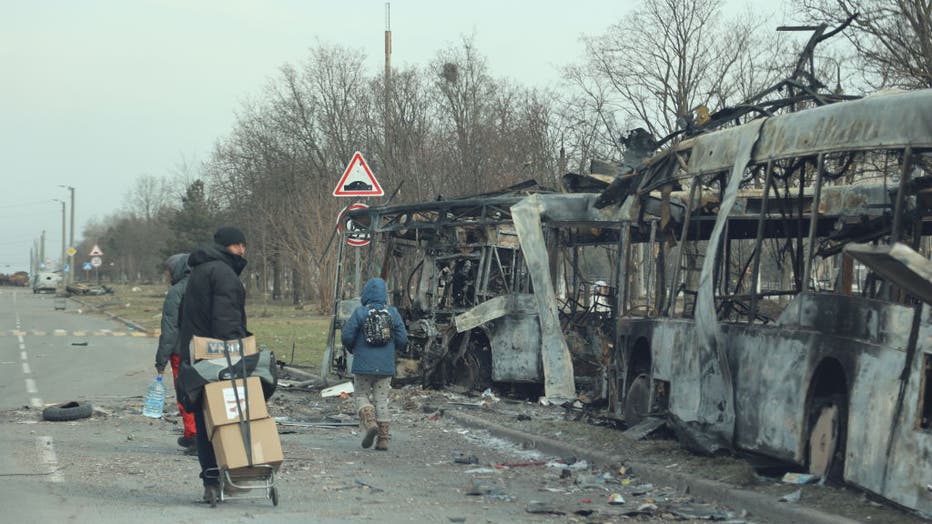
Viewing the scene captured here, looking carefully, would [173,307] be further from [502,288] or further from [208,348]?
[502,288]

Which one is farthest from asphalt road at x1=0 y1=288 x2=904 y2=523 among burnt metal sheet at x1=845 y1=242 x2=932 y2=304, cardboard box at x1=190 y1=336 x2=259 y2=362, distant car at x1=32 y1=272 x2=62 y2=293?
distant car at x1=32 y1=272 x2=62 y2=293

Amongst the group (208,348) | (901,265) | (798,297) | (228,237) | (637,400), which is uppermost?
(228,237)

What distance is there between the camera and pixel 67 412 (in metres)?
13.6

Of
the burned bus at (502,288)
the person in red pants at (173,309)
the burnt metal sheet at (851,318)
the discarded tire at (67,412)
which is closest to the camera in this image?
the burnt metal sheet at (851,318)

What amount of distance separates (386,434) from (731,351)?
350 cm

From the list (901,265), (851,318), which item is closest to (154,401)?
(851,318)

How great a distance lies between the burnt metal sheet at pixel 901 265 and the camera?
20.4 ft

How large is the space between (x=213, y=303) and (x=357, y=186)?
10.4 meters

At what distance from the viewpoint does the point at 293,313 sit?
4762cm

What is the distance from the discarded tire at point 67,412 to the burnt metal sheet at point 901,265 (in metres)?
9.59

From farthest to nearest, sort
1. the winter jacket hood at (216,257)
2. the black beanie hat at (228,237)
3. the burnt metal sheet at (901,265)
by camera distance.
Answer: the black beanie hat at (228,237), the winter jacket hood at (216,257), the burnt metal sheet at (901,265)

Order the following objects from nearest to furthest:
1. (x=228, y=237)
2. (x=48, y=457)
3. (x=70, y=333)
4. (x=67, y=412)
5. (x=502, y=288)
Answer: (x=228, y=237)
(x=48, y=457)
(x=67, y=412)
(x=502, y=288)
(x=70, y=333)

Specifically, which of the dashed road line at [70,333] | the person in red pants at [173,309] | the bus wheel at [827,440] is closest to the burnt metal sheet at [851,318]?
the bus wheel at [827,440]

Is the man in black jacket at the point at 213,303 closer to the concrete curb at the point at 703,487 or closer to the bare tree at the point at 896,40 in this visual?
the concrete curb at the point at 703,487
